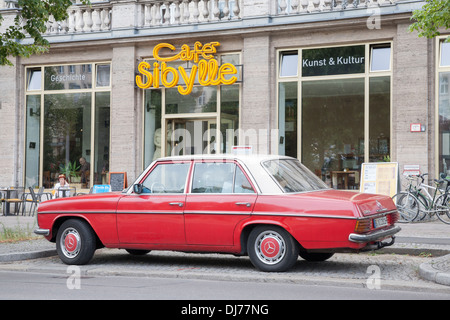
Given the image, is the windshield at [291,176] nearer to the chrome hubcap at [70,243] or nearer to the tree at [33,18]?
the chrome hubcap at [70,243]

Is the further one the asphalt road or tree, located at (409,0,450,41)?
tree, located at (409,0,450,41)

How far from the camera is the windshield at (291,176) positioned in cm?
874

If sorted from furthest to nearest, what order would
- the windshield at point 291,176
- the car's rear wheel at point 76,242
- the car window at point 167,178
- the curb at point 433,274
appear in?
1. the car's rear wheel at point 76,242
2. the car window at point 167,178
3. the windshield at point 291,176
4. the curb at point 433,274

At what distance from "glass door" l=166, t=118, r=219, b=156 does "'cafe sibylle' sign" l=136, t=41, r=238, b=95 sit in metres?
1.11

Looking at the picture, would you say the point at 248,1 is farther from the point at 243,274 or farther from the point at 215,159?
the point at 243,274

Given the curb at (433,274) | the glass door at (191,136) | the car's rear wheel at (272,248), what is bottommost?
the curb at (433,274)

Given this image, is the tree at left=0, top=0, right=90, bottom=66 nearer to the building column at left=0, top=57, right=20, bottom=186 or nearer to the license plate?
the building column at left=0, top=57, right=20, bottom=186

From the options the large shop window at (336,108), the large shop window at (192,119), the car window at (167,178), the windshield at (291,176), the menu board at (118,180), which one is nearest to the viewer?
the windshield at (291,176)

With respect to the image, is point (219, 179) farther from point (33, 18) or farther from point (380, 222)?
point (33, 18)

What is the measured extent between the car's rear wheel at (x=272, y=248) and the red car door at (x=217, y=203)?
0.97ft

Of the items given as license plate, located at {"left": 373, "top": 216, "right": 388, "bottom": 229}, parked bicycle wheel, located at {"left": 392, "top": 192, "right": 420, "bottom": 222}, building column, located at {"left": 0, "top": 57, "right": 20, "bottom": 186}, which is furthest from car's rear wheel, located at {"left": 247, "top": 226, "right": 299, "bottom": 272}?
building column, located at {"left": 0, "top": 57, "right": 20, "bottom": 186}

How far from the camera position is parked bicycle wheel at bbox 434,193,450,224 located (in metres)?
15.1

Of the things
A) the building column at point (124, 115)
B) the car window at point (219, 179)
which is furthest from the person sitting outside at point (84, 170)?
the car window at point (219, 179)
